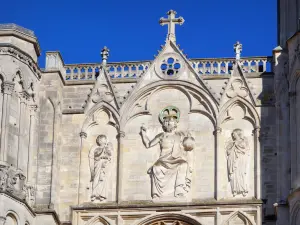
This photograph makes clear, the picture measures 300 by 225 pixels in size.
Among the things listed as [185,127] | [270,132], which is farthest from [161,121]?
[270,132]

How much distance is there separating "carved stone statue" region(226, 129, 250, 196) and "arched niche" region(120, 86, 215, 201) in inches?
16.3

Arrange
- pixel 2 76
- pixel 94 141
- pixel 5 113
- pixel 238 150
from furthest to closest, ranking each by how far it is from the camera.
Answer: pixel 94 141 < pixel 238 150 < pixel 2 76 < pixel 5 113

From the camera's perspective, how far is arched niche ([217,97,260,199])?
27078 millimetres

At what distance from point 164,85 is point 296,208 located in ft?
15.5

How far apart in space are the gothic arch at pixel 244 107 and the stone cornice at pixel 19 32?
4513mm

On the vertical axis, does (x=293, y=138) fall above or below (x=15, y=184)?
above

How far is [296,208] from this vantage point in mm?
25516

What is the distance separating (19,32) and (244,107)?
5.37 metres

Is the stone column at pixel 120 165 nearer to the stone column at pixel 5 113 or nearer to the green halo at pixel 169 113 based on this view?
the green halo at pixel 169 113

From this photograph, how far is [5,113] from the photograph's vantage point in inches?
1049

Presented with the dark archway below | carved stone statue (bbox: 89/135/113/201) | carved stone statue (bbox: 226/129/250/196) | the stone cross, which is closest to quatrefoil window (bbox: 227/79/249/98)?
carved stone statue (bbox: 226/129/250/196)

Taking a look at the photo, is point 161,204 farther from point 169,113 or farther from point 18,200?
point 18,200

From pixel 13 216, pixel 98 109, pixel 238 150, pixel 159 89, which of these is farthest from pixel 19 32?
pixel 238 150

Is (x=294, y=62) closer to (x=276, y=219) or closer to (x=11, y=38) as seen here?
(x=276, y=219)
